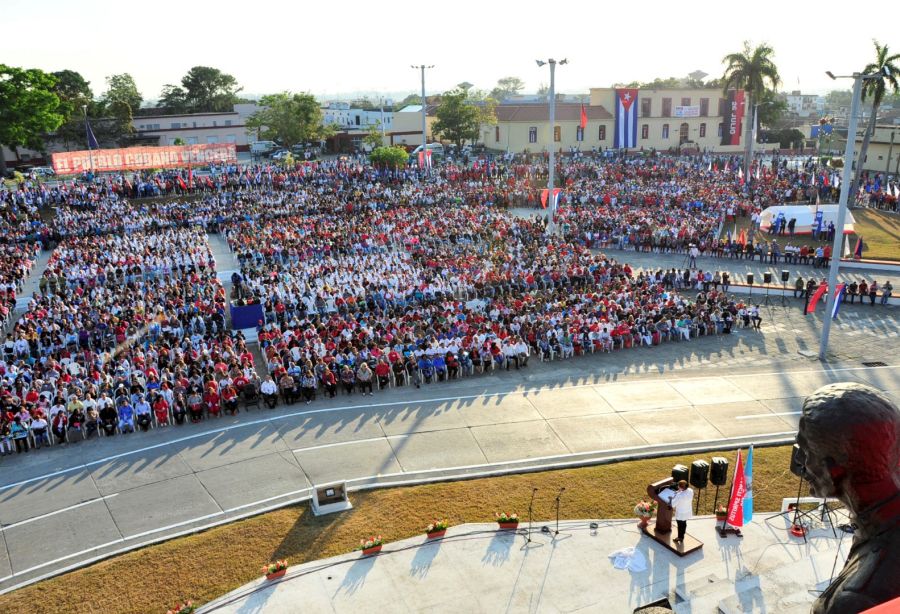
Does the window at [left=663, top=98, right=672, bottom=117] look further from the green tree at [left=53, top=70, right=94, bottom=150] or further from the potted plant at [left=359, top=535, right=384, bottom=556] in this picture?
the potted plant at [left=359, top=535, right=384, bottom=556]

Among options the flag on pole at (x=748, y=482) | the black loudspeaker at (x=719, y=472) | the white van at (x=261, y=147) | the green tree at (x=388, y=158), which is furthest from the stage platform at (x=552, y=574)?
the white van at (x=261, y=147)

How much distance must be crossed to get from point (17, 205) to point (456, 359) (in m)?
37.1

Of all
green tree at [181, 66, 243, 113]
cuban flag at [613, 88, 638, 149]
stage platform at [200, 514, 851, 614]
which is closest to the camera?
stage platform at [200, 514, 851, 614]

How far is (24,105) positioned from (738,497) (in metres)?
65.5

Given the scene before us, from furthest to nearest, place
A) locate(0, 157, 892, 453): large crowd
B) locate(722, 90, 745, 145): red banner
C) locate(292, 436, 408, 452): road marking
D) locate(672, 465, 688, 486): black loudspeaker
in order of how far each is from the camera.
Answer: locate(722, 90, 745, 145): red banner, locate(0, 157, 892, 453): large crowd, locate(292, 436, 408, 452): road marking, locate(672, 465, 688, 486): black loudspeaker

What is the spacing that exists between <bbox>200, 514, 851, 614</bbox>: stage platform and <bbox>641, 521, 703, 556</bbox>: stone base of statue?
108mm

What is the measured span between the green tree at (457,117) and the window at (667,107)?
21.9 metres

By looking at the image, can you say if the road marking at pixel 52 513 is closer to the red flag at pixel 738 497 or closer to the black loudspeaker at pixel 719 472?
the black loudspeaker at pixel 719 472

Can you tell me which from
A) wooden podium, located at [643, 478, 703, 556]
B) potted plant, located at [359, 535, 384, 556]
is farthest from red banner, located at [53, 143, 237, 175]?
wooden podium, located at [643, 478, 703, 556]

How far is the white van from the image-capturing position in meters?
82.7

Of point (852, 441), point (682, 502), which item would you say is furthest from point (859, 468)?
point (682, 502)

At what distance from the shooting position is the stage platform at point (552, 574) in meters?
10.7

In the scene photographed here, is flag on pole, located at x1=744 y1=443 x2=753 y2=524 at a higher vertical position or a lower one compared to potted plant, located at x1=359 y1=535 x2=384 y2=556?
higher

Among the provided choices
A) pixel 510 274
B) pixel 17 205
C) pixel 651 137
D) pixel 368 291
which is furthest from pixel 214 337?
pixel 651 137
